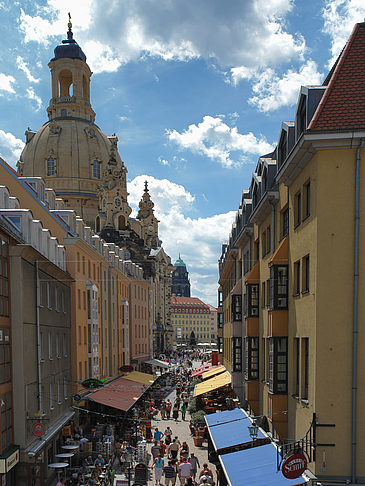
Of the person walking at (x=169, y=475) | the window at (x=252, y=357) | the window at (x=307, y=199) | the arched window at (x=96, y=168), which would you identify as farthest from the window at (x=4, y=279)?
the arched window at (x=96, y=168)

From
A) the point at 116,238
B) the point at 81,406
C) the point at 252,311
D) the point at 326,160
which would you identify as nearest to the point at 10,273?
the point at 252,311

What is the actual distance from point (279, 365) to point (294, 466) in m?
5.50

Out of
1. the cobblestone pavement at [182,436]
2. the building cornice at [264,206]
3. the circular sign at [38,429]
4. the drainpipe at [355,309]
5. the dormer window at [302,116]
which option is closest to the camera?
the drainpipe at [355,309]

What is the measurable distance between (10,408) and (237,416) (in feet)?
38.4

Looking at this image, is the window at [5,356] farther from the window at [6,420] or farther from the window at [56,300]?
the window at [56,300]

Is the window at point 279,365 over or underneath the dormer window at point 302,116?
underneath

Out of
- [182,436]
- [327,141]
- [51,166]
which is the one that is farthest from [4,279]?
[51,166]

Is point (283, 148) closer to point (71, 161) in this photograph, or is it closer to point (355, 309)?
point (355, 309)

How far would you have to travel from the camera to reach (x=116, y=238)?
8288 cm

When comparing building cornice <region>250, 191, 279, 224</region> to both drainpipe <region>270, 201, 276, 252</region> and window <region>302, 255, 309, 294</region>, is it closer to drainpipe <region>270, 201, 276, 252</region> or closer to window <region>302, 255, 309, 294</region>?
drainpipe <region>270, 201, 276, 252</region>

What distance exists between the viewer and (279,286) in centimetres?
1939

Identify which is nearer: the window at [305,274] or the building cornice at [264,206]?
the window at [305,274]

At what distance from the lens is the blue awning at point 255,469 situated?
15.9 m

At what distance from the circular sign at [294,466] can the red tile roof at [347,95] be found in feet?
28.3
